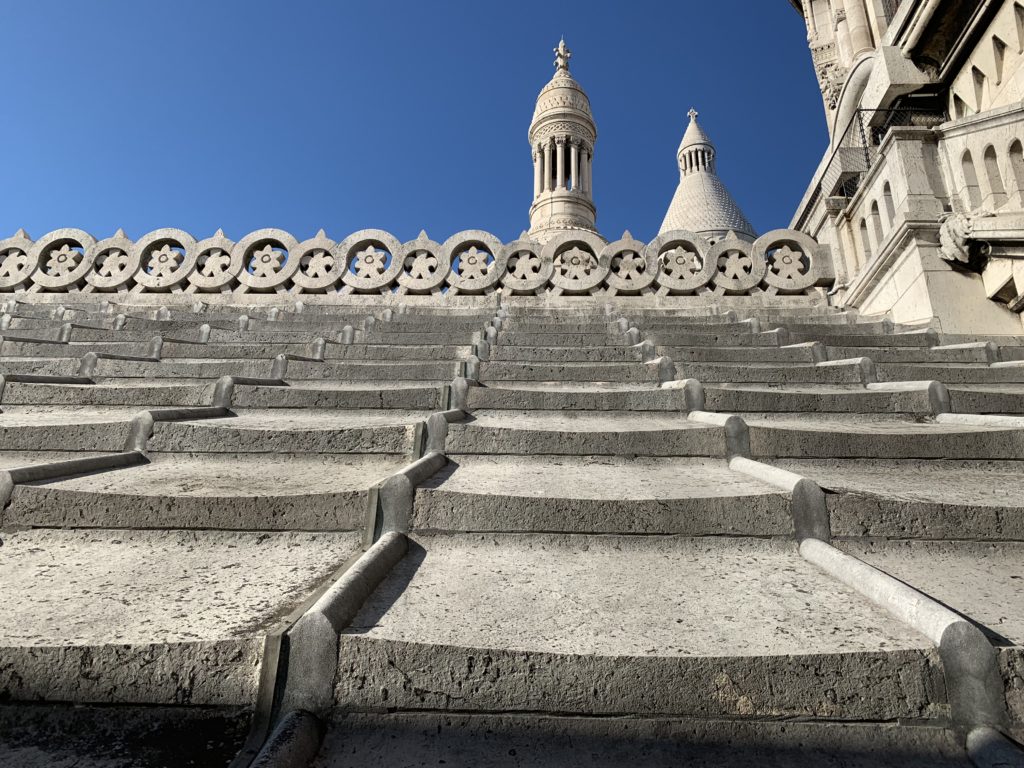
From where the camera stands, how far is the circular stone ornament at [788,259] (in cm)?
630

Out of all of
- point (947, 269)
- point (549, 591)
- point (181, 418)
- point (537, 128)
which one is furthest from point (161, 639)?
point (537, 128)

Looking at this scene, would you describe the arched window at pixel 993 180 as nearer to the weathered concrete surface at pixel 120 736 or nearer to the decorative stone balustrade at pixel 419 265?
the decorative stone balustrade at pixel 419 265

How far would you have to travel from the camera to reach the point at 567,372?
3625 mm

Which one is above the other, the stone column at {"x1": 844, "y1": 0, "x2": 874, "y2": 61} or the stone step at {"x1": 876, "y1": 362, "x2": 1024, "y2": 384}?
the stone column at {"x1": 844, "y1": 0, "x2": 874, "y2": 61}

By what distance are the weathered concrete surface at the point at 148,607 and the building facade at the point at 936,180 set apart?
5030 millimetres

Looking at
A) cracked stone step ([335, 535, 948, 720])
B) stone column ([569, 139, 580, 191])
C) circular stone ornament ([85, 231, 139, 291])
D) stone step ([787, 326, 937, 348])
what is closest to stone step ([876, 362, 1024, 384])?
stone step ([787, 326, 937, 348])

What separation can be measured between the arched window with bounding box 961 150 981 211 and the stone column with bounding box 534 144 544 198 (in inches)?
921

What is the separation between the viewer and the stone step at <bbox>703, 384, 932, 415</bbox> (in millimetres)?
2967

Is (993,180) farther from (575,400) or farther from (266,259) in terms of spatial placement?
(266,259)

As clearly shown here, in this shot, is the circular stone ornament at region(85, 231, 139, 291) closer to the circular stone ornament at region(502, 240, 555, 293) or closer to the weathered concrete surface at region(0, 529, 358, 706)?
the circular stone ornament at region(502, 240, 555, 293)

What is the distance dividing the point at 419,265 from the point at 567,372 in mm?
3528

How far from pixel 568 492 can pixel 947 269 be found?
14.7 ft

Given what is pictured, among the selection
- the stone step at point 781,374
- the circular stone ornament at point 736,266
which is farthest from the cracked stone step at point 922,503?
A: the circular stone ornament at point 736,266

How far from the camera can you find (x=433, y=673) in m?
1.13
